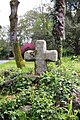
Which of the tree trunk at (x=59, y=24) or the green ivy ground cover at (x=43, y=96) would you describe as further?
the tree trunk at (x=59, y=24)

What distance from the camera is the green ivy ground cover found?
4504 mm

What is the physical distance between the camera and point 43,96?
472 cm

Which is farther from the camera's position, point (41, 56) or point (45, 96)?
point (41, 56)

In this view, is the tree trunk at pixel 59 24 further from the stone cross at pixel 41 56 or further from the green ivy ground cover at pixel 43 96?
the green ivy ground cover at pixel 43 96

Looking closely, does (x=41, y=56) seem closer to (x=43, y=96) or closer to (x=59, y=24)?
(x=43, y=96)

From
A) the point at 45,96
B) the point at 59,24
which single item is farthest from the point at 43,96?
the point at 59,24

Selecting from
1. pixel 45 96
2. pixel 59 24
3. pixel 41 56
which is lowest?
pixel 45 96

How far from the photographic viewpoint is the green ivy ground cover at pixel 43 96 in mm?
4504

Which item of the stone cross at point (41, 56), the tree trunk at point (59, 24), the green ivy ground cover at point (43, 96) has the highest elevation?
the tree trunk at point (59, 24)

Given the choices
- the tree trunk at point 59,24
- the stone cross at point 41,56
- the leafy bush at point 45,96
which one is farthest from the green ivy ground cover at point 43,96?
the tree trunk at point 59,24

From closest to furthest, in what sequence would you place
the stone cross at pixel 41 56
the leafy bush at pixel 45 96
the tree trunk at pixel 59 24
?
the leafy bush at pixel 45 96 → the stone cross at pixel 41 56 → the tree trunk at pixel 59 24

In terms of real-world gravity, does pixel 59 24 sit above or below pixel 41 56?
above

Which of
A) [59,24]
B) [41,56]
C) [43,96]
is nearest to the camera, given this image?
[43,96]

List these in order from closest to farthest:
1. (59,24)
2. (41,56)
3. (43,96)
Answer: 1. (43,96)
2. (41,56)
3. (59,24)
